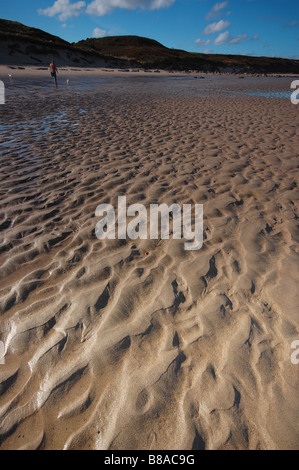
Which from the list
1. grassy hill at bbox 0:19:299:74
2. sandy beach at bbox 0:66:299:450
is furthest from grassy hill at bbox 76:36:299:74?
sandy beach at bbox 0:66:299:450

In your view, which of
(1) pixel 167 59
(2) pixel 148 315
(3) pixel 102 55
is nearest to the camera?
(2) pixel 148 315

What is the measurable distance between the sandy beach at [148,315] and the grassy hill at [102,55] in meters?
40.3

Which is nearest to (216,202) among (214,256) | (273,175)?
(214,256)

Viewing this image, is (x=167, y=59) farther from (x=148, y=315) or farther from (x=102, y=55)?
(x=148, y=315)

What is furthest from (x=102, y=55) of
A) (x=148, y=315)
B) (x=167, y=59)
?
(x=148, y=315)

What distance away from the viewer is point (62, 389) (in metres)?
1.79

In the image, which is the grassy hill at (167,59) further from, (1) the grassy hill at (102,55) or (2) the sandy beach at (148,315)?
(2) the sandy beach at (148,315)

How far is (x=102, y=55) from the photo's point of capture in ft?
143

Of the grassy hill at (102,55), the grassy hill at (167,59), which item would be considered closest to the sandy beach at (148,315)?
the grassy hill at (102,55)

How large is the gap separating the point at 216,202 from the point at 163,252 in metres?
1.53

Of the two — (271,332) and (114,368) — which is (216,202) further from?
(114,368)

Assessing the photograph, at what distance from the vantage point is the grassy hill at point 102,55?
34.8 meters

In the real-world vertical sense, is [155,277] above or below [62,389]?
above

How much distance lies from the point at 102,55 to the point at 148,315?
174 feet
